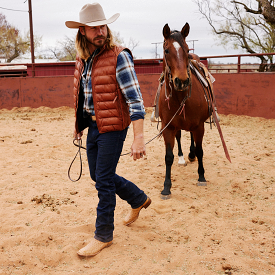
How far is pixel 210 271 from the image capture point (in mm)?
2301

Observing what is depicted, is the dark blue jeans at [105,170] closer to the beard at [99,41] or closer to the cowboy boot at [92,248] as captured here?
the cowboy boot at [92,248]

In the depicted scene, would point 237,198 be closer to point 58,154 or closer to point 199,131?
point 199,131

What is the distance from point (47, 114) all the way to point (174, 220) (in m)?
8.90

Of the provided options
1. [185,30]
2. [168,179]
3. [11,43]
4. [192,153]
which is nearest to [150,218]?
[168,179]

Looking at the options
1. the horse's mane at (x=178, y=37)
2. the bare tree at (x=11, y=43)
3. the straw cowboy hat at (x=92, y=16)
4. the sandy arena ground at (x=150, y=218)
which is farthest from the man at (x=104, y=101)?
the bare tree at (x=11, y=43)

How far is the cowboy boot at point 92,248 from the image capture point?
8.28ft

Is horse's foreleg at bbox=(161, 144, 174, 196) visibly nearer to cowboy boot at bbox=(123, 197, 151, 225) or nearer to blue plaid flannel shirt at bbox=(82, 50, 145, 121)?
cowboy boot at bbox=(123, 197, 151, 225)

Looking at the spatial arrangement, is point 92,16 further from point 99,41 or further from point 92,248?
point 92,248

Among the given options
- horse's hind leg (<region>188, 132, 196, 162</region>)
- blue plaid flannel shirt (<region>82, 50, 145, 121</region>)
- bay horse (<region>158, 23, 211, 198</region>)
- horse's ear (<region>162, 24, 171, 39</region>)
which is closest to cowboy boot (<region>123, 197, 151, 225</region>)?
bay horse (<region>158, 23, 211, 198</region>)

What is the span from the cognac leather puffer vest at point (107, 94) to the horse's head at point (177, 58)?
1164mm

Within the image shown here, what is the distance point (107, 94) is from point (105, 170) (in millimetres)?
623

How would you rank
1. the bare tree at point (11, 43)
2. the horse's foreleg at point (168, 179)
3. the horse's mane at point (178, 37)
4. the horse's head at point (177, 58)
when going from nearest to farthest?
1. the horse's head at point (177, 58)
2. the horse's mane at point (178, 37)
3. the horse's foreleg at point (168, 179)
4. the bare tree at point (11, 43)

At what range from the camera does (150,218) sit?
3.33 m

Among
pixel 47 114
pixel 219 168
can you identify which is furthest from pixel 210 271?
pixel 47 114
